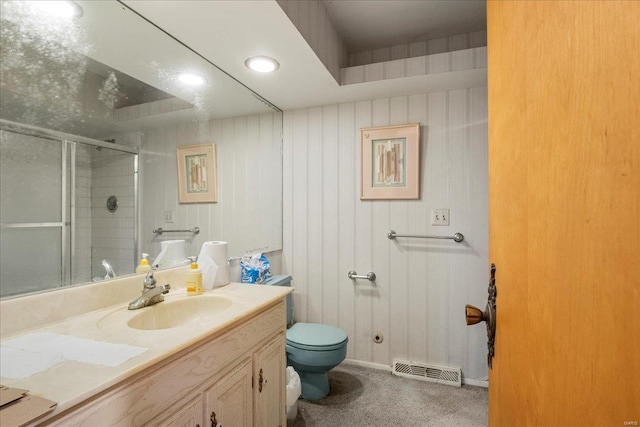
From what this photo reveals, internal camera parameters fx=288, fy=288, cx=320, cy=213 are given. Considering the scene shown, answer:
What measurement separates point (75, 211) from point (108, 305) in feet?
1.25

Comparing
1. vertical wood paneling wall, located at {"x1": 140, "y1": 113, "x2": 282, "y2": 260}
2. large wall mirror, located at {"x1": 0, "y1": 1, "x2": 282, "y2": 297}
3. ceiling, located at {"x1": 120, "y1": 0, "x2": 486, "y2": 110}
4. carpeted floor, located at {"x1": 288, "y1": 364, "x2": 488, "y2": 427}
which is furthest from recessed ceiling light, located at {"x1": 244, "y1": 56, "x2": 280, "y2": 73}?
carpeted floor, located at {"x1": 288, "y1": 364, "x2": 488, "y2": 427}

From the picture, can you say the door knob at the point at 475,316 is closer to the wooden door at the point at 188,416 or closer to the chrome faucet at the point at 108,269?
the wooden door at the point at 188,416

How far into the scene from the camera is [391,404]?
6.06 ft

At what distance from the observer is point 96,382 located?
2.05 ft

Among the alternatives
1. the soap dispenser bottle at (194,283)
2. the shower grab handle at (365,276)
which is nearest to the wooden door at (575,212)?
the soap dispenser bottle at (194,283)

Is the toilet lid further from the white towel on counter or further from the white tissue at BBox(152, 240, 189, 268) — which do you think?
the white towel on counter

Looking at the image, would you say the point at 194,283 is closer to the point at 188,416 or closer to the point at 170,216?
the point at 170,216

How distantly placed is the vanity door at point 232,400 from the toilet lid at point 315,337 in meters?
0.64

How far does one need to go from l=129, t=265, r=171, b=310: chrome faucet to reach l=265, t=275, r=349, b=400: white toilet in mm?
872

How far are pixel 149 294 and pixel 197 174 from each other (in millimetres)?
783

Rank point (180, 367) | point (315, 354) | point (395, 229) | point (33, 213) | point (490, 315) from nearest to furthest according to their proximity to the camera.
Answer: point (490, 315) → point (180, 367) → point (33, 213) → point (315, 354) → point (395, 229)

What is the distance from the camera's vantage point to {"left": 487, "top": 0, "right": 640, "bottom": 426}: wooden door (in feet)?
0.92

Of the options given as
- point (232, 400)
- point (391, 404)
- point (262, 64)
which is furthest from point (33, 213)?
point (391, 404)

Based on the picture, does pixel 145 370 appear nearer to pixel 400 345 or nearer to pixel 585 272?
pixel 585 272
